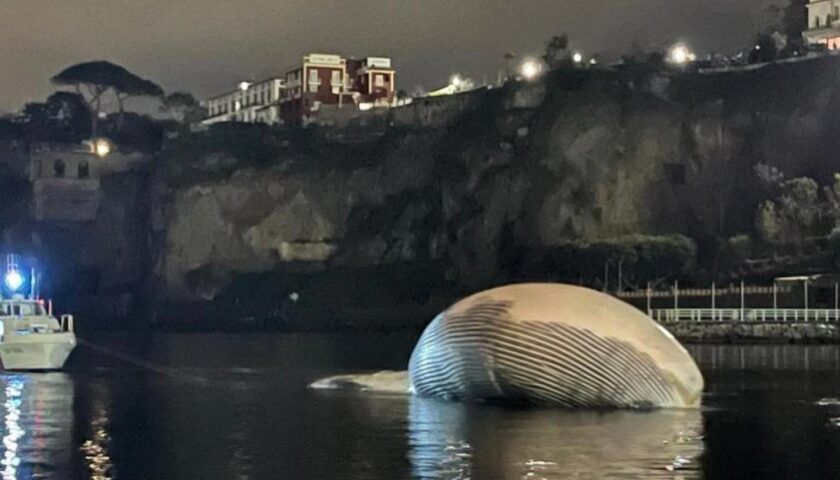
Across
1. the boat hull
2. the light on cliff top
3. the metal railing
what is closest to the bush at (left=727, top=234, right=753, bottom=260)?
the metal railing

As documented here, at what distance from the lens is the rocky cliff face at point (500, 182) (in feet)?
436

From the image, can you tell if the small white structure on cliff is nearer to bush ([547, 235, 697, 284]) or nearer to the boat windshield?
bush ([547, 235, 697, 284])

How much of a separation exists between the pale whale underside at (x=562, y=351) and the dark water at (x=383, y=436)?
63cm

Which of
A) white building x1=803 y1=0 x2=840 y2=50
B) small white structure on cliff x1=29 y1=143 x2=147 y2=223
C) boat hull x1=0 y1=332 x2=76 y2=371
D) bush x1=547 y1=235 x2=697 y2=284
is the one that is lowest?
boat hull x1=0 y1=332 x2=76 y2=371

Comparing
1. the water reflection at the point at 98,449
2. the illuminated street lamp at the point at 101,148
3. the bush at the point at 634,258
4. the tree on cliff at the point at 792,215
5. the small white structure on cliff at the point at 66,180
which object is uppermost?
the illuminated street lamp at the point at 101,148

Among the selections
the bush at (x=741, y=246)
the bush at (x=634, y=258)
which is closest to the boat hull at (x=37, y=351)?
the bush at (x=634, y=258)

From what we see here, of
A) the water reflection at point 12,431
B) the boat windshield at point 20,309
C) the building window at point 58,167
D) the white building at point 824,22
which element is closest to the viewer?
the water reflection at point 12,431

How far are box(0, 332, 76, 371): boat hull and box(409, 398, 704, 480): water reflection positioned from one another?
1156 inches

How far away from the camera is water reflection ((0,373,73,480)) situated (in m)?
22.0

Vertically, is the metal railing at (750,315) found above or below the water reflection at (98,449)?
above

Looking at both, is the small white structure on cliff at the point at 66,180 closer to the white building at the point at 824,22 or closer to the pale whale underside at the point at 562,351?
the white building at the point at 824,22

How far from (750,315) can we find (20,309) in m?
56.2

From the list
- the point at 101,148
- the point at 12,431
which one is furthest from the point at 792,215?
the point at 12,431

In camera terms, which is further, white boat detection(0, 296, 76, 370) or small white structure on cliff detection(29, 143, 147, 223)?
small white structure on cliff detection(29, 143, 147, 223)
